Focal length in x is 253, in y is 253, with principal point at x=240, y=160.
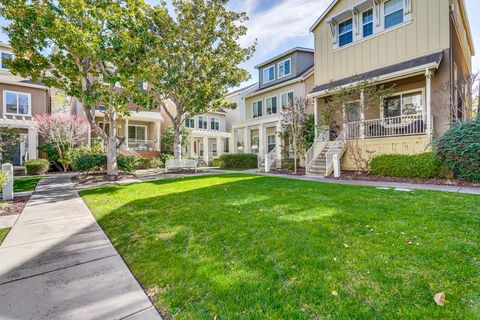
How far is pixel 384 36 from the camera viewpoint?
12414mm

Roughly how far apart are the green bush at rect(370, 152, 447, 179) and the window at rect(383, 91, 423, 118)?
325cm

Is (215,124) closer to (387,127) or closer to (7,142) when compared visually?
(7,142)

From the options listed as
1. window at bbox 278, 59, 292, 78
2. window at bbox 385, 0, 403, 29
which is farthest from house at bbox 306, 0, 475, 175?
window at bbox 278, 59, 292, 78

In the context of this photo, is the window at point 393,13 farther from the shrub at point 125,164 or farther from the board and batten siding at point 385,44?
the shrub at point 125,164

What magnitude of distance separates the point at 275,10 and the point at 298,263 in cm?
1319

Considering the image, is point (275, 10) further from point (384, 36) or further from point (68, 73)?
point (68, 73)

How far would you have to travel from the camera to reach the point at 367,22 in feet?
43.3

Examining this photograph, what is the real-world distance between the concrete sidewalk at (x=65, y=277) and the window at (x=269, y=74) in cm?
1872

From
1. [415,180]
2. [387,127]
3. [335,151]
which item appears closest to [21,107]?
[335,151]

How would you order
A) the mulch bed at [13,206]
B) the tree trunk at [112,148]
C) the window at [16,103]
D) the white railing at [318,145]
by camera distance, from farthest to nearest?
the window at [16,103] < the white railing at [318,145] < the tree trunk at [112,148] < the mulch bed at [13,206]

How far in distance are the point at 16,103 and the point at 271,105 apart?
19.4m

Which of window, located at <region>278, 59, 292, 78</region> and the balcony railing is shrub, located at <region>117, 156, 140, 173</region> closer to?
the balcony railing

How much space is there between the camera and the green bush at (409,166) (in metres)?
9.09

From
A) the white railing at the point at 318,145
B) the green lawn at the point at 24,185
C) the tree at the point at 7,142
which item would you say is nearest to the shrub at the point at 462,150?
the white railing at the point at 318,145
